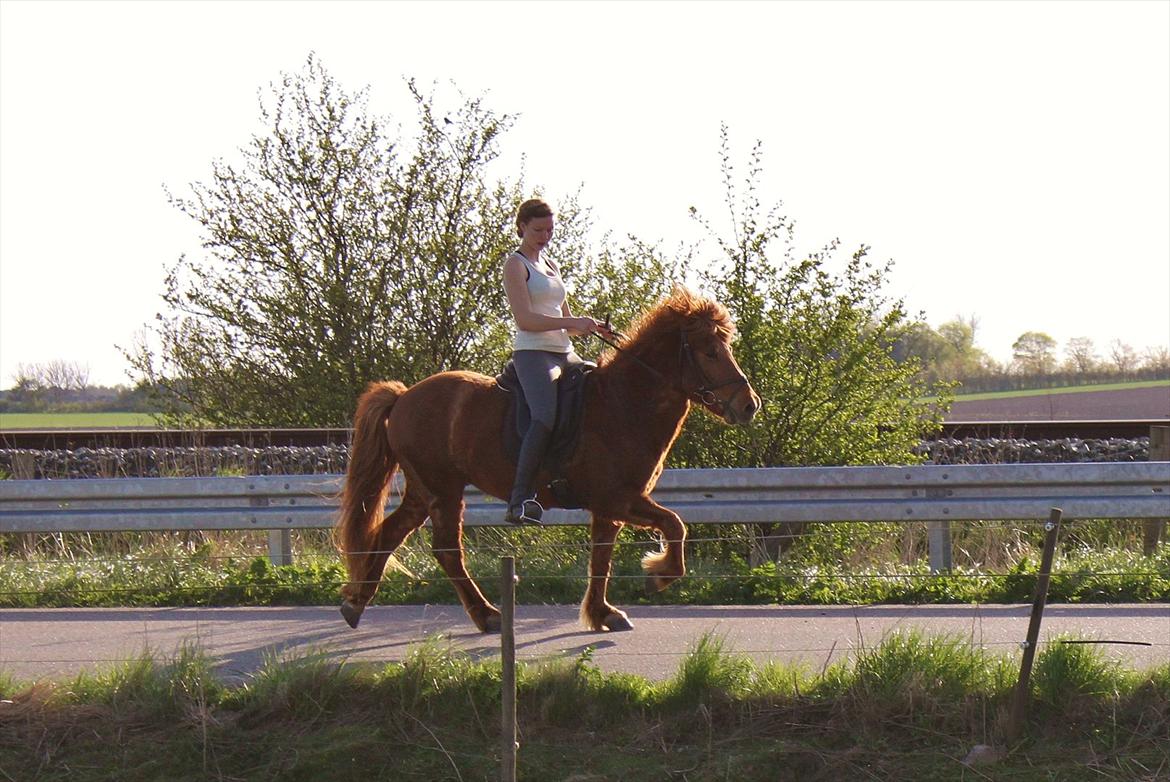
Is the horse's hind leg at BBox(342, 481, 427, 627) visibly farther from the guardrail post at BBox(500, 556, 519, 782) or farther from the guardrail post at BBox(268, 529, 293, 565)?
the guardrail post at BBox(500, 556, 519, 782)

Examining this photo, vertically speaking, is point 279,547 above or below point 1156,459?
below

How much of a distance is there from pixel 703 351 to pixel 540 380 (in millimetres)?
960

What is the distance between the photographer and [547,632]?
844 centimetres

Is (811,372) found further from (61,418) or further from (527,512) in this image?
(61,418)

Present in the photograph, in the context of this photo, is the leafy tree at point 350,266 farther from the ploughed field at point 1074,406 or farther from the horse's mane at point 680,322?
the ploughed field at point 1074,406

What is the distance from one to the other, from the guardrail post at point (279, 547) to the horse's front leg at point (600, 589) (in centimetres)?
326

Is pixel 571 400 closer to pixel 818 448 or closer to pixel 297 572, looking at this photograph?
pixel 297 572

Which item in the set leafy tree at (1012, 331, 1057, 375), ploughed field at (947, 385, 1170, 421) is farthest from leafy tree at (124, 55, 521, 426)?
leafy tree at (1012, 331, 1057, 375)

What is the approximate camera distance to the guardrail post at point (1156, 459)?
11.3 m

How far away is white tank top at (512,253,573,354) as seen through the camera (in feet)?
26.2

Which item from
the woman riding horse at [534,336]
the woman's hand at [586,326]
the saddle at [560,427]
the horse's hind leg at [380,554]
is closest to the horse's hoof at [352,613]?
the horse's hind leg at [380,554]

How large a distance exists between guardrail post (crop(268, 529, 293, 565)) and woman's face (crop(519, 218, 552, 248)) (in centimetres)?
383

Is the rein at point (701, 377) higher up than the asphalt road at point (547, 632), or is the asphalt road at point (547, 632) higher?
the rein at point (701, 377)

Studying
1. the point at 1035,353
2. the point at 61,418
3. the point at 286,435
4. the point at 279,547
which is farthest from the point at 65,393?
the point at 1035,353
